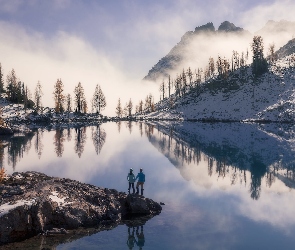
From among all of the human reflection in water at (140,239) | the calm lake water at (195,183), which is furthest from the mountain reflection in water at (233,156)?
the human reflection in water at (140,239)

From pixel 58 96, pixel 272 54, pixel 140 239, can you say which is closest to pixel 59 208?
pixel 140 239

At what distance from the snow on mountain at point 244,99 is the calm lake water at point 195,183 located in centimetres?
6856

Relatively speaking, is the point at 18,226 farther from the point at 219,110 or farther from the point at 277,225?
the point at 219,110

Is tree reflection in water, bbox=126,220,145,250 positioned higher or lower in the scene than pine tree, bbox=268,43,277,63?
lower

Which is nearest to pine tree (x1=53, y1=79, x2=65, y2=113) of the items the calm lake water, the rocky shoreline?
the calm lake water

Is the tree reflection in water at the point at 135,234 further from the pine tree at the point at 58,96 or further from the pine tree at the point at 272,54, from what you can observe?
the pine tree at the point at 272,54

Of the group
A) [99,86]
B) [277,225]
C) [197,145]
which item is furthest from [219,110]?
[277,225]

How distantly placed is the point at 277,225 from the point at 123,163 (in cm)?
2642

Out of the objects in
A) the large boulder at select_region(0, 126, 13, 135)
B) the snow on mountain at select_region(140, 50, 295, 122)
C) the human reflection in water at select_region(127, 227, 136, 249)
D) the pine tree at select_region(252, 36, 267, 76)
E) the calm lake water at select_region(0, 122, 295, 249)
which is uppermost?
the pine tree at select_region(252, 36, 267, 76)

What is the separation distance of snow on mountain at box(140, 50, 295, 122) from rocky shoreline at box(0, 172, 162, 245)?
111936 mm

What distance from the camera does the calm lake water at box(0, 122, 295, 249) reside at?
19156mm

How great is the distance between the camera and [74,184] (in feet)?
81.9

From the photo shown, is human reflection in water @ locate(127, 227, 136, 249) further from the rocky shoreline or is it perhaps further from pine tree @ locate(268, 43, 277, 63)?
pine tree @ locate(268, 43, 277, 63)

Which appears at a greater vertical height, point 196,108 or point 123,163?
point 196,108
